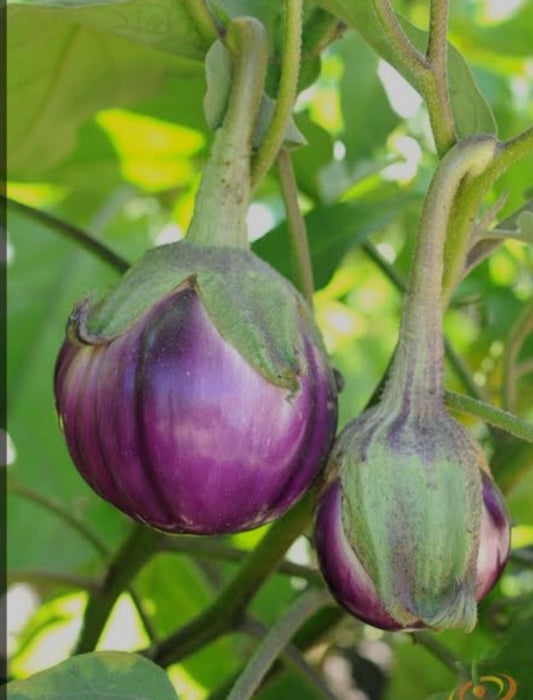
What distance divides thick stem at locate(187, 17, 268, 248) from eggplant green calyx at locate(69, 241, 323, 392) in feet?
0.04

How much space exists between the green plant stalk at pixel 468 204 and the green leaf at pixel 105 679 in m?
0.18

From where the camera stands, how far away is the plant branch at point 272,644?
50 cm

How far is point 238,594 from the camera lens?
60 cm

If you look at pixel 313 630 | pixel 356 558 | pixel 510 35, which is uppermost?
pixel 510 35

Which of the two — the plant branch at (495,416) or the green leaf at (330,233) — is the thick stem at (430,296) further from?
the green leaf at (330,233)

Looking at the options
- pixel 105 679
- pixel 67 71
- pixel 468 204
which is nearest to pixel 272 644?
pixel 105 679

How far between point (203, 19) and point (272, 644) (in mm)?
249

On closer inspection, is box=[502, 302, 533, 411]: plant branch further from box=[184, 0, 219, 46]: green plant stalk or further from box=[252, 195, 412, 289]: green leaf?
box=[184, 0, 219, 46]: green plant stalk

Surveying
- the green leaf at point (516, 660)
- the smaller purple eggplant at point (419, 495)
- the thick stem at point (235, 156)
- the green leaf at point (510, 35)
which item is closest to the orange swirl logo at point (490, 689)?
the green leaf at point (516, 660)

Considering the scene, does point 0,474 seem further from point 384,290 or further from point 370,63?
point 384,290

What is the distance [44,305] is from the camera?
1.03 meters

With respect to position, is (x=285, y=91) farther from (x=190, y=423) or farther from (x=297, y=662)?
(x=297, y=662)

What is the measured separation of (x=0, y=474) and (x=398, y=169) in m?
0.41

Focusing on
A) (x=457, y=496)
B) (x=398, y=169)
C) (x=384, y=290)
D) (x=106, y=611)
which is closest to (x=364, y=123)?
(x=398, y=169)
